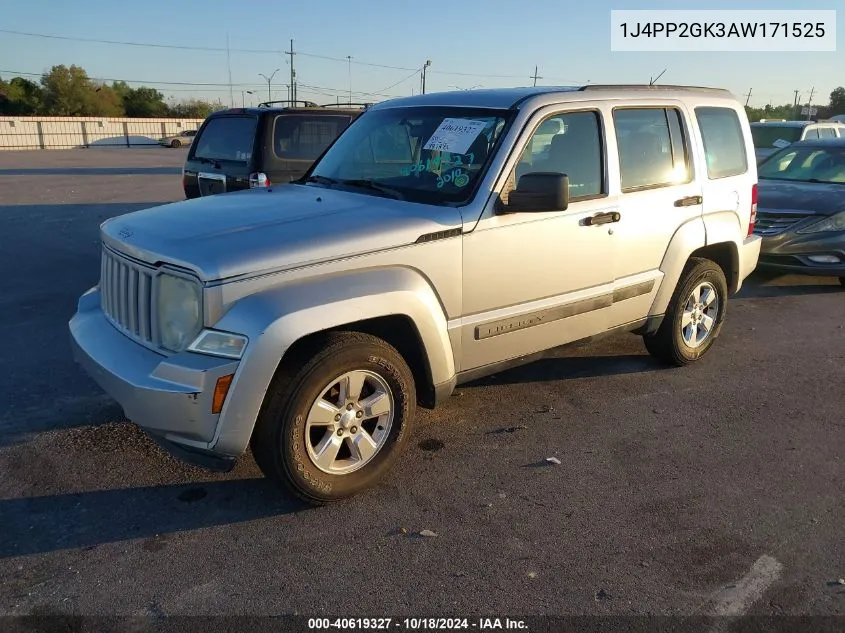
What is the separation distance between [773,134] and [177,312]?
49.8 feet

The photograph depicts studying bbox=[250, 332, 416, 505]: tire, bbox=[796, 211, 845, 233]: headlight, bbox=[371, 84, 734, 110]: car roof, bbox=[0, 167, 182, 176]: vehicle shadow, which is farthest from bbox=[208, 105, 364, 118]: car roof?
bbox=[0, 167, 182, 176]: vehicle shadow

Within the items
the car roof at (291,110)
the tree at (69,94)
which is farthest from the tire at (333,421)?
the tree at (69,94)

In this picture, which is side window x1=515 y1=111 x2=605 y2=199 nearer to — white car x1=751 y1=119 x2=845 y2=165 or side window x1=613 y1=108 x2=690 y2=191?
side window x1=613 y1=108 x2=690 y2=191

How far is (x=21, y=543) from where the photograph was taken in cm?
307

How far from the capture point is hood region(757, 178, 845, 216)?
7785 mm

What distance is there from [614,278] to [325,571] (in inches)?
104

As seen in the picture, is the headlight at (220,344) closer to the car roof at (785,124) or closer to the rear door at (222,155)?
the rear door at (222,155)

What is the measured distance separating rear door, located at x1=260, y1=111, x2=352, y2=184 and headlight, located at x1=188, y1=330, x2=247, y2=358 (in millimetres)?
5617

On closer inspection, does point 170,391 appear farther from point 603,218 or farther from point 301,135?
point 301,135

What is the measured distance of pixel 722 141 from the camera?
531 cm

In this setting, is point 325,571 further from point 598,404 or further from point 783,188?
point 783,188

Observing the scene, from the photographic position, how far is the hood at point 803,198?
7785mm

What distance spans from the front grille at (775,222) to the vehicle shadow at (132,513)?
666 centimetres

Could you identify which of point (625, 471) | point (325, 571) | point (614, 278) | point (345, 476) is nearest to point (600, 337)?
point (614, 278)
